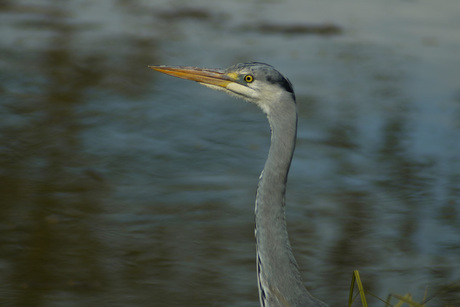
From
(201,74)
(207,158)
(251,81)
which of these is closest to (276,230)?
(251,81)

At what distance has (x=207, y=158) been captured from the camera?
6.21 metres

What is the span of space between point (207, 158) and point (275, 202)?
124 inches

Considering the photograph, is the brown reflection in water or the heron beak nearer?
the heron beak

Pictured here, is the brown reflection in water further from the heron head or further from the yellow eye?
the yellow eye

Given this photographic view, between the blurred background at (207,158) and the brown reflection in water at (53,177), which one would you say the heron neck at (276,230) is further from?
the brown reflection in water at (53,177)

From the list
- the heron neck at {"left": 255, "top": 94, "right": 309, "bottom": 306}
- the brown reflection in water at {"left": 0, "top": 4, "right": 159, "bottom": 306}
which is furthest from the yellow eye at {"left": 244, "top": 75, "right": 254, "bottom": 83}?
the brown reflection in water at {"left": 0, "top": 4, "right": 159, "bottom": 306}

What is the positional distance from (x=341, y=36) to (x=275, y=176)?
22.5ft

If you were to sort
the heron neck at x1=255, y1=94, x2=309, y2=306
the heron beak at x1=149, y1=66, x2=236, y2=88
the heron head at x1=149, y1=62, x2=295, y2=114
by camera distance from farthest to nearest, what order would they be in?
the heron beak at x1=149, y1=66, x2=236, y2=88 < the heron head at x1=149, y1=62, x2=295, y2=114 < the heron neck at x1=255, y1=94, x2=309, y2=306

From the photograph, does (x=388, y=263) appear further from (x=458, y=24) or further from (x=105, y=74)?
(x=458, y=24)

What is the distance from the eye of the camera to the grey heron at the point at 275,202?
305 cm

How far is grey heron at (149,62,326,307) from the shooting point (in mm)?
3047

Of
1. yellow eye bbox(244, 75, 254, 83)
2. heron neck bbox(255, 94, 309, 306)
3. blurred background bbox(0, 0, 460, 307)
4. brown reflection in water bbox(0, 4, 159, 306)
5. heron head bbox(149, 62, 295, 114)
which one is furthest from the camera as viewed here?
blurred background bbox(0, 0, 460, 307)

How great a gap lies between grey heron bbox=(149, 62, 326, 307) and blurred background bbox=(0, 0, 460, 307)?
35.3 inches

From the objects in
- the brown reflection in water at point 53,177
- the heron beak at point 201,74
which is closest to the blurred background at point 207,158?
the brown reflection in water at point 53,177
